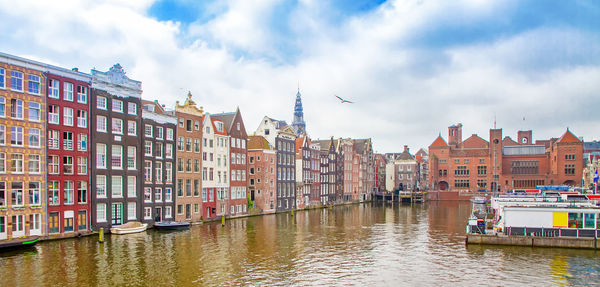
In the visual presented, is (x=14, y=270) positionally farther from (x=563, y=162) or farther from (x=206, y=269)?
(x=563, y=162)

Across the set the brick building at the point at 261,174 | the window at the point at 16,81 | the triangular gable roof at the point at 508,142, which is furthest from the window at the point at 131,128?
the triangular gable roof at the point at 508,142

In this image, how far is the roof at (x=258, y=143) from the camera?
308 ft

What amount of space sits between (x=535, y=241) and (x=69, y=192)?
2034 inches

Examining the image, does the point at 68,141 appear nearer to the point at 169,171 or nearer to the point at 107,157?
the point at 107,157

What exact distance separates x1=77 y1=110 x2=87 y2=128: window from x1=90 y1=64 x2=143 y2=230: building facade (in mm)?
916

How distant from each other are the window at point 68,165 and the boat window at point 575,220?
55.3m

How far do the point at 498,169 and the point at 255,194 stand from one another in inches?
3991

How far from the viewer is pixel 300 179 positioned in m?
110

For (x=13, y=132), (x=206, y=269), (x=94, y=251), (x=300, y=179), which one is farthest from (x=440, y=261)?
(x=300, y=179)

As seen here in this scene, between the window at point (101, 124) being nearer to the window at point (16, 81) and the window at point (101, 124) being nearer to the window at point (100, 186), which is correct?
the window at point (100, 186)

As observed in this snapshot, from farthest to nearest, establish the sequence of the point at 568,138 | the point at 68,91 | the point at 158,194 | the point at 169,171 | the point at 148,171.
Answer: the point at 568,138 < the point at 169,171 < the point at 158,194 < the point at 148,171 < the point at 68,91

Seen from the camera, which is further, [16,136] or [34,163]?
[34,163]

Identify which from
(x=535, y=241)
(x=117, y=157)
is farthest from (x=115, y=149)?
(x=535, y=241)

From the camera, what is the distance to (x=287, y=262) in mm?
43562
